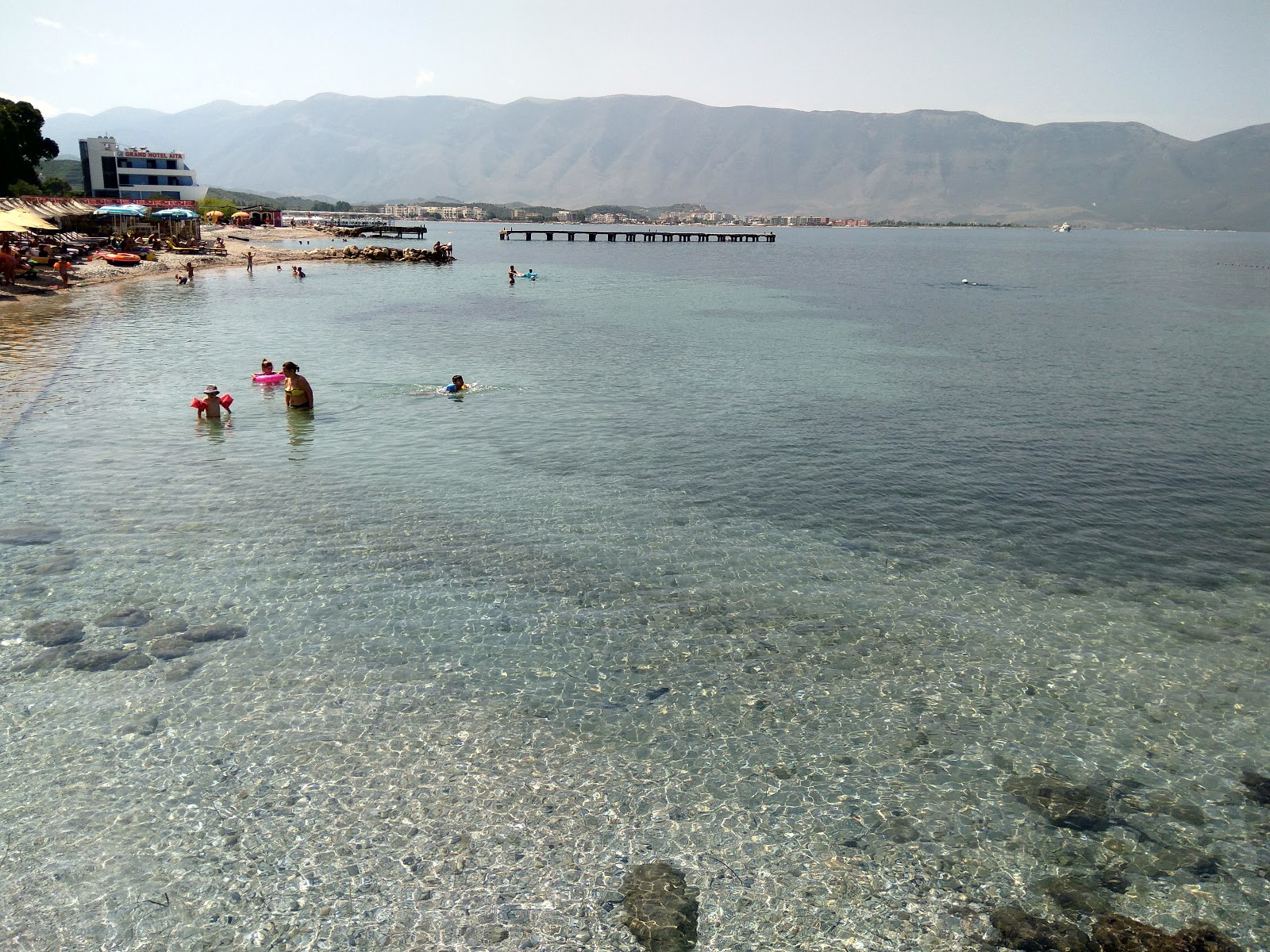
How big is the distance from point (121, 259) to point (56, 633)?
190 feet

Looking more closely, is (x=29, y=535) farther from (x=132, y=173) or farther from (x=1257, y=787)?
(x=132, y=173)

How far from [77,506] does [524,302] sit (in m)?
44.3

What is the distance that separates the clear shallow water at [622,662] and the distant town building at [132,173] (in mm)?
124515

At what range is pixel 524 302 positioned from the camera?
2295 inches

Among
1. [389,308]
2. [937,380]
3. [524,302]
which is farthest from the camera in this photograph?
[524,302]

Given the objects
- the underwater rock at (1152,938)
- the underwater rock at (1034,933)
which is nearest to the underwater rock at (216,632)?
the underwater rock at (1034,933)

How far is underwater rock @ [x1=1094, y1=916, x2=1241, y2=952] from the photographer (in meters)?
7.08

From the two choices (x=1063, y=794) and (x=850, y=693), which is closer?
(x=1063, y=794)

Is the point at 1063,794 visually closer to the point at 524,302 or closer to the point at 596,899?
the point at 596,899

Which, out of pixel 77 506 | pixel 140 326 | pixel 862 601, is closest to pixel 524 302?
pixel 140 326

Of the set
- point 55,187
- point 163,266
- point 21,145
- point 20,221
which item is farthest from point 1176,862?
point 55,187

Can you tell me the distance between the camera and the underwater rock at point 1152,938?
23.2 ft

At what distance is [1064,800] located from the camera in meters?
8.91

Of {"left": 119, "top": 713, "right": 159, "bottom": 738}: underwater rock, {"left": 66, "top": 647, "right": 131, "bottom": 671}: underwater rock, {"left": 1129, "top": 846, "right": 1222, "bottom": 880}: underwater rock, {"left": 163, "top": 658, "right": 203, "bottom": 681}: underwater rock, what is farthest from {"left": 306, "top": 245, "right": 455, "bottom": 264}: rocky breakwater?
{"left": 1129, "top": 846, "right": 1222, "bottom": 880}: underwater rock
